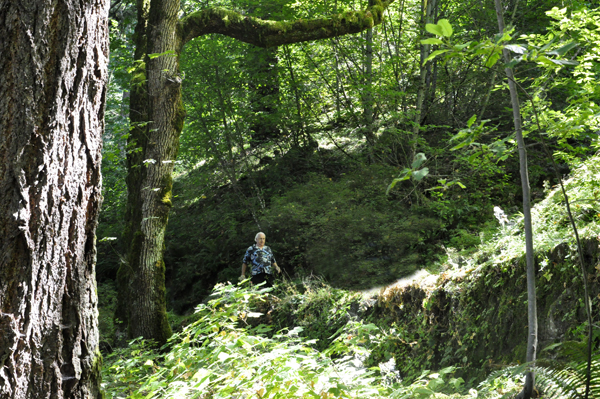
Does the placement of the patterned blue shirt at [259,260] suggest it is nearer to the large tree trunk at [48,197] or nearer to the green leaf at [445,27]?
the large tree trunk at [48,197]

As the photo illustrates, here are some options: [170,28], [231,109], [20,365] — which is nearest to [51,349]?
[20,365]

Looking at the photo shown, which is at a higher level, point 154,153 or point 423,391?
point 154,153

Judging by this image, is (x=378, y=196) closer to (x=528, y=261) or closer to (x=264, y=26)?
(x=264, y=26)

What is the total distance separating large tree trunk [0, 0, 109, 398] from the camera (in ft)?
6.63

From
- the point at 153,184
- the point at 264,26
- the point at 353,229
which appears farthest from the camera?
the point at 353,229

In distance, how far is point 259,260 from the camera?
8508mm

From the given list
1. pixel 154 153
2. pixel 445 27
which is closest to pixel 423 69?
pixel 154 153

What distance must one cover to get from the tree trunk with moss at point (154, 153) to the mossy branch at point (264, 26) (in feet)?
0.06

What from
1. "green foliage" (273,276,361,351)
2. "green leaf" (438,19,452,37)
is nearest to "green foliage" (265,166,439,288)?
"green foliage" (273,276,361,351)

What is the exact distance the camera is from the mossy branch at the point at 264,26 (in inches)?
303

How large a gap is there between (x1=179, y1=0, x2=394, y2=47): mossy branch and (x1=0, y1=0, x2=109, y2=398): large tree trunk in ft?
18.7

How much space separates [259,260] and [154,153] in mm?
2740

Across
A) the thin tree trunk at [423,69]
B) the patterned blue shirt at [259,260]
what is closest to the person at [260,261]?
the patterned blue shirt at [259,260]

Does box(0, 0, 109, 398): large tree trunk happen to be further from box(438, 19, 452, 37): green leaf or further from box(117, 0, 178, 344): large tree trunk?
box(117, 0, 178, 344): large tree trunk
